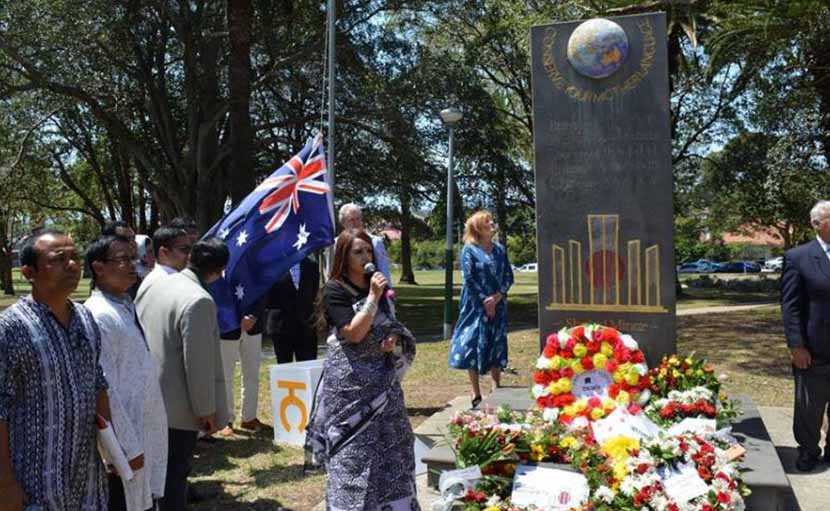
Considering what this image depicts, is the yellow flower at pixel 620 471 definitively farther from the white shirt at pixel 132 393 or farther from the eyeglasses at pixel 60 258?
the eyeglasses at pixel 60 258

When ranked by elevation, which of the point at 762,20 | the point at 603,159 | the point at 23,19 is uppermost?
the point at 23,19

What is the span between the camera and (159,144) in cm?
1961

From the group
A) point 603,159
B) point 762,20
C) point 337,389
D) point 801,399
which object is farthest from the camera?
point 762,20

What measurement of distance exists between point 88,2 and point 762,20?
1199 centimetres

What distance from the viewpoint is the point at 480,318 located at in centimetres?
664

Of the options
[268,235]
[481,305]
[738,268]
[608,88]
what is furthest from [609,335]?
[738,268]

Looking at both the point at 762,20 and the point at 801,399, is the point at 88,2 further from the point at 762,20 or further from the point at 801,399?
the point at 801,399

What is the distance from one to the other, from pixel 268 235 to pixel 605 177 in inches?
114

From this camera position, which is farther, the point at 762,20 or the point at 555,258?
the point at 762,20

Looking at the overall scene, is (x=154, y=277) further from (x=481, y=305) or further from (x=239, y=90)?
(x=239, y=90)

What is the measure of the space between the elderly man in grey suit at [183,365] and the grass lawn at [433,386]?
1098mm

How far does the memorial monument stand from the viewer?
218 inches

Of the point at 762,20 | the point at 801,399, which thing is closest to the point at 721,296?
the point at 762,20

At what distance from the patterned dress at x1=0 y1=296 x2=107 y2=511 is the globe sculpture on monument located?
4.29 metres
